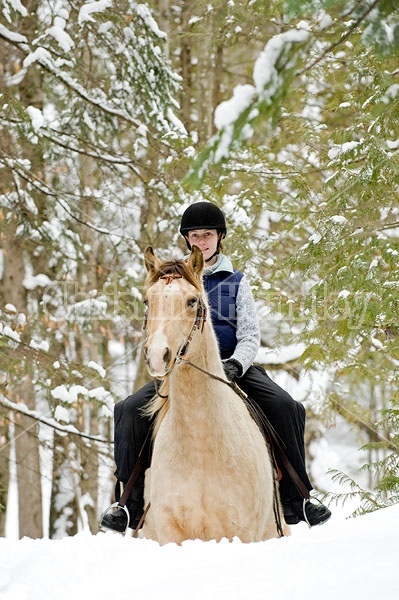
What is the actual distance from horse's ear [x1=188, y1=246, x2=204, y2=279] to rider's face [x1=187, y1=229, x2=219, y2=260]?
1.36 meters

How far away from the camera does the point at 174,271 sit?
4.68 metres

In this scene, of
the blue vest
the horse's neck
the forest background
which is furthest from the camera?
the blue vest

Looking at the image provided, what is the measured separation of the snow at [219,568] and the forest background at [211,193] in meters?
1.60

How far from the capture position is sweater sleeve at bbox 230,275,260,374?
5.42 metres

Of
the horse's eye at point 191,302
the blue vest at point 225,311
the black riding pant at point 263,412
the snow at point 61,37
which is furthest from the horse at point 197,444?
the snow at point 61,37

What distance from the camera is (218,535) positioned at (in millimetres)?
4566

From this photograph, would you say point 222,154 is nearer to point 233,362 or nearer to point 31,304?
point 233,362

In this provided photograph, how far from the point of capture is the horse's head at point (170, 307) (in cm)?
408

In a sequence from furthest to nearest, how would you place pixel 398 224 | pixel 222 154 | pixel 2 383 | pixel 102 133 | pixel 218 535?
1. pixel 102 133
2. pixel 2 383
3. pixel 398 224
4. pixel 218 535
5. pixel 222 154

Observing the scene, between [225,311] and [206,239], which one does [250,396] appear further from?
[206,239]

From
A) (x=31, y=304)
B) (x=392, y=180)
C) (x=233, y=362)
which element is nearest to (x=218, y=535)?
(x=233, y=362)

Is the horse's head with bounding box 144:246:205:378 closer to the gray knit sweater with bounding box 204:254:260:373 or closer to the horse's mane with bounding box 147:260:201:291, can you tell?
the horse's mane with bounding box 147:260:201:291

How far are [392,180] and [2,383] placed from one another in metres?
5.24

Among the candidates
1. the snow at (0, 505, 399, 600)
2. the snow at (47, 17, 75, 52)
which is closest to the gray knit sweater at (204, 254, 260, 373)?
the snow at (0, 505, 399, 600)
